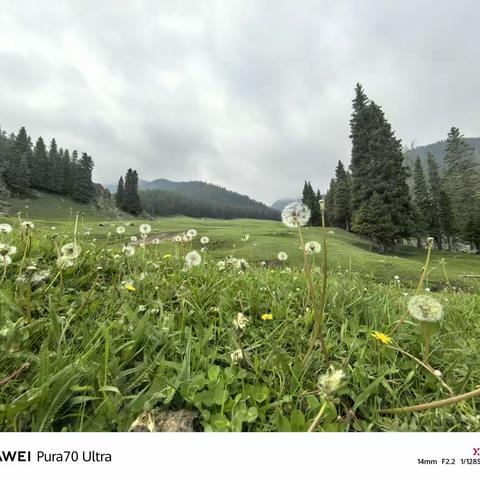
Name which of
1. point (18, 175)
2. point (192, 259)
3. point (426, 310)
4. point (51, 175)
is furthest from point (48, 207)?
point (426, 310)

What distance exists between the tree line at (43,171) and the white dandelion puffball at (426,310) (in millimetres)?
99318

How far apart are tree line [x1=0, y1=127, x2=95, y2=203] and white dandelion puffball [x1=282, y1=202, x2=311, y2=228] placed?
9853 cm

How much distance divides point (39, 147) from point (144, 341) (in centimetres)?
11119

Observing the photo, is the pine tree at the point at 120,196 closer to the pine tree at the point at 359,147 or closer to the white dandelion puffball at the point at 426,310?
the pine tree at the point at 359,147

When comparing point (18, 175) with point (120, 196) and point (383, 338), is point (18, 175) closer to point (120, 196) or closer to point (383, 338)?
point (120, 196)

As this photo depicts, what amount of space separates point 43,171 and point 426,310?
10742cm

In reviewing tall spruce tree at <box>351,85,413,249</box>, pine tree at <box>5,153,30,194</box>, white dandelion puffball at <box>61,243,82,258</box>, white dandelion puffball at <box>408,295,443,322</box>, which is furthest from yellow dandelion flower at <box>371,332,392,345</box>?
pine tree at <box>5,153,30,194</box>

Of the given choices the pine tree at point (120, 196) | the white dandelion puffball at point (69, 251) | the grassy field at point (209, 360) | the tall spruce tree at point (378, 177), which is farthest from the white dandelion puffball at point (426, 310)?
the pine tree at point (120, 196)

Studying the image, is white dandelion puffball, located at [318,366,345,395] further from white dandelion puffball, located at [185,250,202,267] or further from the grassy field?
white dandelion puffball, located at [185,250,202,267]

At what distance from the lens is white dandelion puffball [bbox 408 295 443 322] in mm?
1863

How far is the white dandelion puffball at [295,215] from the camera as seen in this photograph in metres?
2.21
